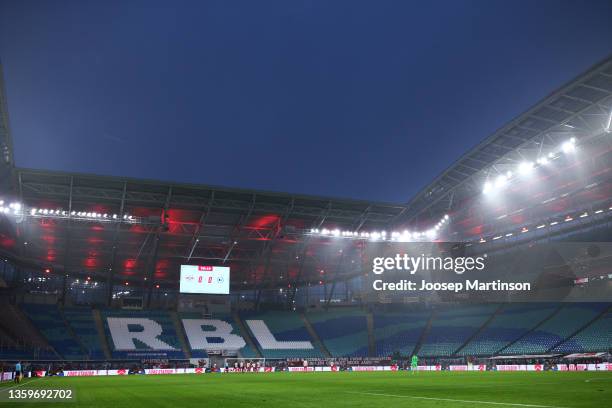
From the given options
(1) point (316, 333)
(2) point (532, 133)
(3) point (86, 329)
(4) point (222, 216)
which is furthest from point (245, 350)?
(2) point (532, 133)

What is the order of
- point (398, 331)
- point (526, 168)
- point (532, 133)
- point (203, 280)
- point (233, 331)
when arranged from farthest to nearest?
point (398, 331), point (233, 331), point (203, 280), point (526, 168), point (532, 133)

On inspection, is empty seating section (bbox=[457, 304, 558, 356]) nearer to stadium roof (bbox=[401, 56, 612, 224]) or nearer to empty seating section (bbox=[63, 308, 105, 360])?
stadium roof (bbox=[401, 56, 612, 224])

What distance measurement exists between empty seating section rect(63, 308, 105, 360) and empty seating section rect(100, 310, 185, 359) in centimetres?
136

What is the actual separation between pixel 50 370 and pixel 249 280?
30.3 metres

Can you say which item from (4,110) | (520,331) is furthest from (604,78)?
(4,110)

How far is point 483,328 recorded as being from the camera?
65188 millimetres

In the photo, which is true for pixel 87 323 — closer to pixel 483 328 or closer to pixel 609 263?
pixel 483 328

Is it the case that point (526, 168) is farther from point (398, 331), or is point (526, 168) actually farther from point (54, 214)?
point (54, 214)

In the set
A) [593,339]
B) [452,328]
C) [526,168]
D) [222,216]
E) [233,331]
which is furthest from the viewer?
[452,328]

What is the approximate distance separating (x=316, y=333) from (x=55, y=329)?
1239 inches

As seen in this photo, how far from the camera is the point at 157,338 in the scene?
200 feet

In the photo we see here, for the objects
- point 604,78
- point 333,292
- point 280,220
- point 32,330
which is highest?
point 604,78

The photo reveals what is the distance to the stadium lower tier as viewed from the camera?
186ft

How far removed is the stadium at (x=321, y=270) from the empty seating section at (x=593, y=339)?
21 centimetres
